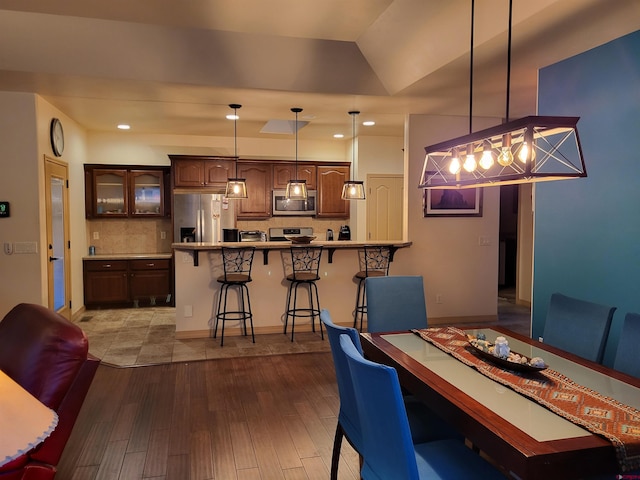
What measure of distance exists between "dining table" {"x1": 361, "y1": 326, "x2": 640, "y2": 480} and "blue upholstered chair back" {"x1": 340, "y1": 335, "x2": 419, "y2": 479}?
0.27 metres

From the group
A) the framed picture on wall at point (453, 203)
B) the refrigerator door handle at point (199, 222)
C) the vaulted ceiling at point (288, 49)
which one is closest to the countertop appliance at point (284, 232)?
the refrigerator door handle at point (199, 222)

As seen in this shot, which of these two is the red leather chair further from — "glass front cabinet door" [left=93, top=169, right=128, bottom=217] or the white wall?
"glass front cabinet door" [left=93, top=169, right=128, bottom=217]

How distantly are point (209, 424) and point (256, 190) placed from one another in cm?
490

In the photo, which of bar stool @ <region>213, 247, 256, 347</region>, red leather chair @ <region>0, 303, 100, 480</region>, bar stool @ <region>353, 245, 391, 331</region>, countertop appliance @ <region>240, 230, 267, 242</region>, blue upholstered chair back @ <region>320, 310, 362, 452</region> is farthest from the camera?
countertop appliance @ <region>240, 230, 267, 242</region>

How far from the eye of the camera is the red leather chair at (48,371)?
6.54 ft

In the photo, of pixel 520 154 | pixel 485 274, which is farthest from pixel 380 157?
pixel 520 154

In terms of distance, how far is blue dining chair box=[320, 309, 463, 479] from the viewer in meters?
2.23

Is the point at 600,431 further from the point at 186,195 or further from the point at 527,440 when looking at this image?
the point at 186,195

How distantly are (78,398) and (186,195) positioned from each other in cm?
524

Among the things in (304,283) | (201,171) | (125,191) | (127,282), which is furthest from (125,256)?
(304,283)

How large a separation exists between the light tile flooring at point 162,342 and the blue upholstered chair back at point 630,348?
10.3 feet

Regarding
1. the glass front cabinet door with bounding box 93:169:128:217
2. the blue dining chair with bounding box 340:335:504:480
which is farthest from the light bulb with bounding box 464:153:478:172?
the glass front cabinet door with bounding box 93:169:128:217

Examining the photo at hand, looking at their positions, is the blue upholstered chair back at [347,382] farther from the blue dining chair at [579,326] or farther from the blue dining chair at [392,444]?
the blue dining chair at [579,326]

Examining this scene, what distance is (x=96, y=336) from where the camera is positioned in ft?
18.3
